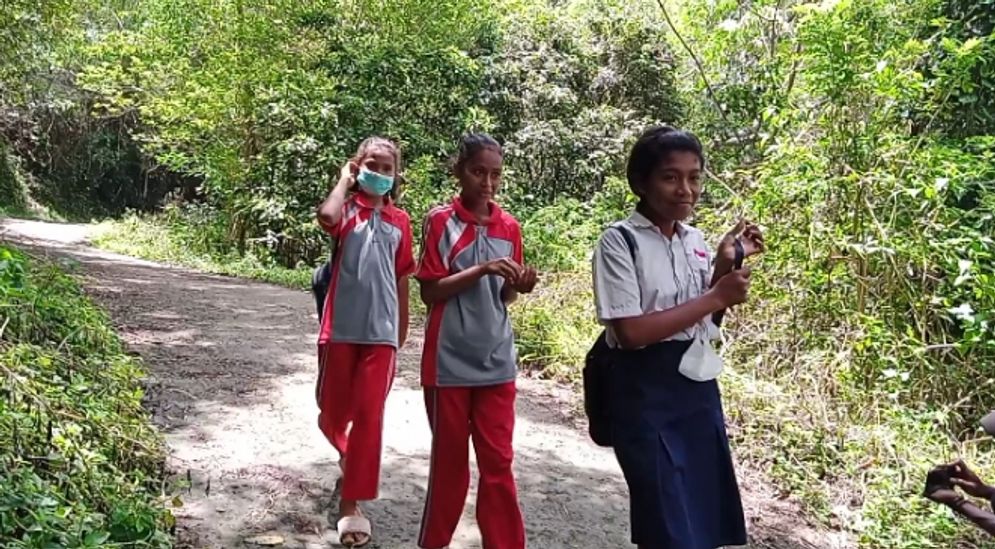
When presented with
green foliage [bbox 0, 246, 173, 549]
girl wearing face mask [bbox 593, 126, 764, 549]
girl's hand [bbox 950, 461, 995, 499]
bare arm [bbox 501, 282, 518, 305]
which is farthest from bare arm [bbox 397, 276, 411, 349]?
girl's hand [bbox 950, 461, 995, 499]

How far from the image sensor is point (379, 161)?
3668 mm

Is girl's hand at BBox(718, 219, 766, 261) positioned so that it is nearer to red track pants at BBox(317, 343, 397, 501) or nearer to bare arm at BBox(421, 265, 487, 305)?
bare arm at BBox(421, 265, 487, 305)

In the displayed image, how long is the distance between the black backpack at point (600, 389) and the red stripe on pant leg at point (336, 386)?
1396mm

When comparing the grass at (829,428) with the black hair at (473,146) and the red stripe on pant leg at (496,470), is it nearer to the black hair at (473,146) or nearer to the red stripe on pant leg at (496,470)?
the red stripe on pant leg at (496,470)

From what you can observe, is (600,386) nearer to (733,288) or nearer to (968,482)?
(733,288)

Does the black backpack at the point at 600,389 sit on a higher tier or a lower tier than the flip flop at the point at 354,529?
higher

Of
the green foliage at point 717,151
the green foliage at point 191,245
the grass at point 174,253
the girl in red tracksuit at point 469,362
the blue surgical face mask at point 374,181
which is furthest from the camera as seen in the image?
the green foliage at point 191,245

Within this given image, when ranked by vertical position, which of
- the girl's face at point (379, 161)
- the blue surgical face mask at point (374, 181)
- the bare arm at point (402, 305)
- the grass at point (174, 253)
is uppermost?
the girl's face at point (379, 161)

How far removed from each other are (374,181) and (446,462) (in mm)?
1208

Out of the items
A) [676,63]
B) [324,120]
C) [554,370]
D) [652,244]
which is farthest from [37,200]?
[652,244]

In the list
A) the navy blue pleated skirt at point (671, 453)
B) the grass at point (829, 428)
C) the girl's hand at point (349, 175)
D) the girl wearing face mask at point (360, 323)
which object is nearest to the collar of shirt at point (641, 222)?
the navy blue pleated skirt at point (671, 453)

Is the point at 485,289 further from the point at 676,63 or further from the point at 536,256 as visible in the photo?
the point at 676,63

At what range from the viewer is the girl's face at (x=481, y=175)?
125 inches

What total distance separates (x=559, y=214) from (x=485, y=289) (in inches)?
321
